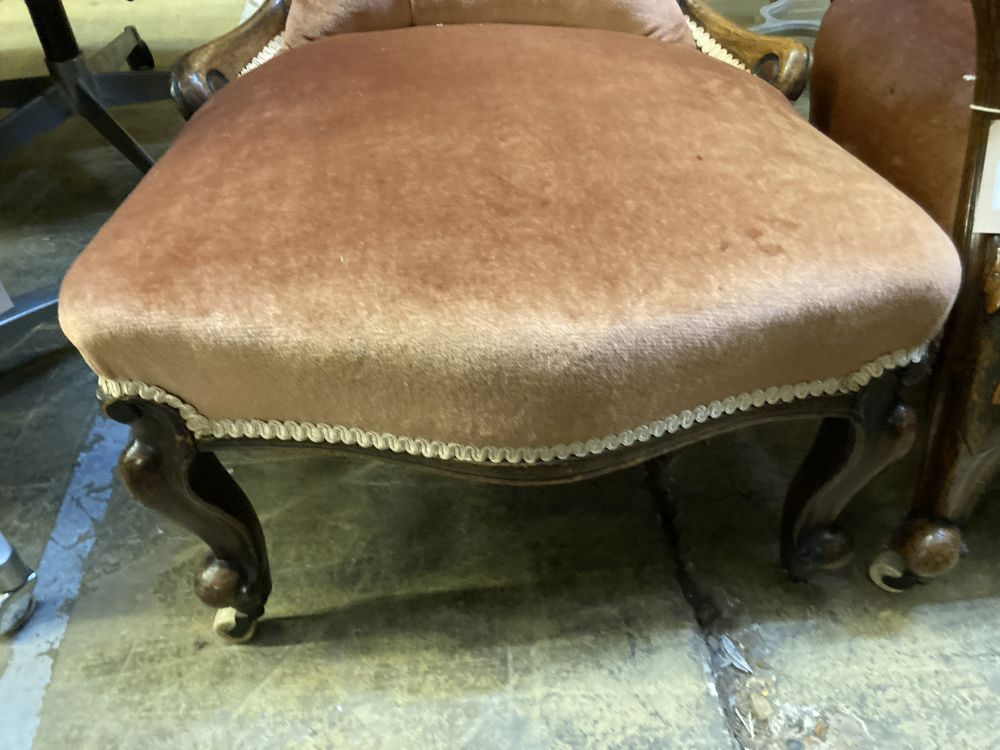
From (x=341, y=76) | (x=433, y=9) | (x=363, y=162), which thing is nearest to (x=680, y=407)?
(x=363, y=162)

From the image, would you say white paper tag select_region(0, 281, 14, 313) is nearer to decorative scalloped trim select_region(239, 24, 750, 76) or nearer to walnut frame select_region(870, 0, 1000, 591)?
decorative scalloped trim select_region(239, 24, 750, 76)

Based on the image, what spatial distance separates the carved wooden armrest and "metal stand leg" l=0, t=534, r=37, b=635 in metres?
0.96

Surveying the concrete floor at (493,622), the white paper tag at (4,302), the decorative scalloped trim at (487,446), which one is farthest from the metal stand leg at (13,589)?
the white paper tag at (4,302)

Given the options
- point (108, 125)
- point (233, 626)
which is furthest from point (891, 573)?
point (108, 125)

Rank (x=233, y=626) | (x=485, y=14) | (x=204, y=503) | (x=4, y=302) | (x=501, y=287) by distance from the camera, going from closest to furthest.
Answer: (x=501, y=287), (x=204, y=503), (x=233, y=626), (x=485, y=14), (x=4, y=302)

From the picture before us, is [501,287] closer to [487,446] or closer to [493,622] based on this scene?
[487,446]

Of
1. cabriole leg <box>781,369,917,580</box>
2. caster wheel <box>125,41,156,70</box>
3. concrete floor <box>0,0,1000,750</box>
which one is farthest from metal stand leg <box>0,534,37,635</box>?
caster wheel <box>125,41,156,70</box>

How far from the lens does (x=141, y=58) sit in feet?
6.72

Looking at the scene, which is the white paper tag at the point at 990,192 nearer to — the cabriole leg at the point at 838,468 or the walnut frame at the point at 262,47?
the cabriole leg at the point at 838,468

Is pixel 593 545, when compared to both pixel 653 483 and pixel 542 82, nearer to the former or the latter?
pixel 653 483

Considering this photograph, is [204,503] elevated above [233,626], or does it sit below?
above

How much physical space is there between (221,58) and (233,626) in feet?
2.06

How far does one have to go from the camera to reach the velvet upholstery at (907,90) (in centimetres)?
74

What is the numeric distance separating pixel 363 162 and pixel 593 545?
0.52 m
